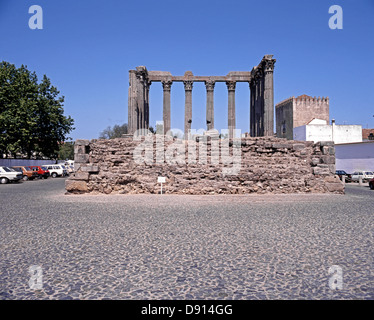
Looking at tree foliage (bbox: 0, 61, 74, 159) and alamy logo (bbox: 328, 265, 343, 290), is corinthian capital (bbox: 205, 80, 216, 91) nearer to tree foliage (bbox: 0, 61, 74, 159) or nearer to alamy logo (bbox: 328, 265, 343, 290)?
tree foliage (bbox: 0, 61, 74, 159)

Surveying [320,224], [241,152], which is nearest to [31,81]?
[241,152]

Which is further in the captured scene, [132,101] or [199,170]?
[132,101]

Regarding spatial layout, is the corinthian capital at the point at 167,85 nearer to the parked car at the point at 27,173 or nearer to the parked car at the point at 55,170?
the parked car at the point at 27,173

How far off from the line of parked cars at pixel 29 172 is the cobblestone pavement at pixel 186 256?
14.2 meters

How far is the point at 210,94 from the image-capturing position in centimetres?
2755

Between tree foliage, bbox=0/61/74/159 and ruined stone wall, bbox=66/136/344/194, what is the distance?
21945mm

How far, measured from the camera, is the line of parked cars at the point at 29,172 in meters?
26.5

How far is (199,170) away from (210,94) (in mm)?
13690

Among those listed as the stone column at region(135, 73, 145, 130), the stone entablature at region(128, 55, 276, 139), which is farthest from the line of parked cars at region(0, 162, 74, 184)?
the stone entablature at region(128, 55, 276, 139)

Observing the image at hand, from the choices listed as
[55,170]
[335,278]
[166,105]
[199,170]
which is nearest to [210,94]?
[166,105]

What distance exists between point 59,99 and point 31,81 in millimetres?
3731

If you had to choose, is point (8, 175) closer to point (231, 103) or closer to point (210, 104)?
point (210, 104)

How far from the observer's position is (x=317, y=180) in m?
15.7

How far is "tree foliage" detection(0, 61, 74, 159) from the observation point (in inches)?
1314
